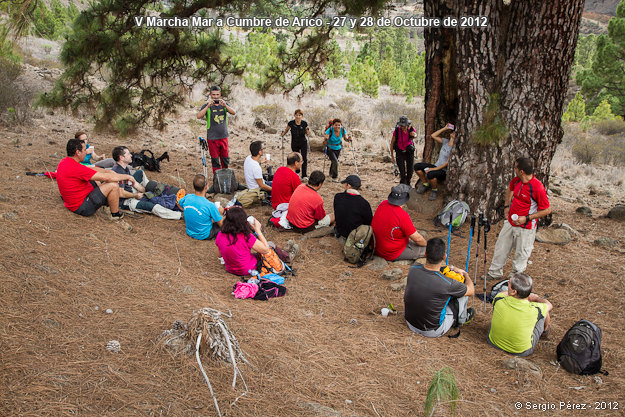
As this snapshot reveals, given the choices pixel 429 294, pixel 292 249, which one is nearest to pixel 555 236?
pixel 429 294

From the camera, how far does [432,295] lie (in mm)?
4250

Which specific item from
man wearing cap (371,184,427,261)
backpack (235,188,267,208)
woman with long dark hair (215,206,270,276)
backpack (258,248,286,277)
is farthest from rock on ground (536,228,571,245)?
backpack (235,188,267,208)

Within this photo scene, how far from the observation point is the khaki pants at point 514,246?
5.46 metres

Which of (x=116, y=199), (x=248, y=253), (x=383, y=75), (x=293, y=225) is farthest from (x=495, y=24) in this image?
(x=383, y=75)

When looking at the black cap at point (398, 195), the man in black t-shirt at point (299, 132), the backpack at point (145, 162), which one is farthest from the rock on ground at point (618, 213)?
the backpack at point (145, 162)

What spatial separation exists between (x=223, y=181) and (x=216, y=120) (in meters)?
1.28

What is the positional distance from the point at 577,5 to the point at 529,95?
134cm

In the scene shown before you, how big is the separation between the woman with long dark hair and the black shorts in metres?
2.22

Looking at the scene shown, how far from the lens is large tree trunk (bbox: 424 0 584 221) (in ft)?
20.6

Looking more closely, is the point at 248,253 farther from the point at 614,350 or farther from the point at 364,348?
the point at 614,350

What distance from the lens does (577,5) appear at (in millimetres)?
6172

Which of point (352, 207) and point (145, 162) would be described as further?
point (145, 162)

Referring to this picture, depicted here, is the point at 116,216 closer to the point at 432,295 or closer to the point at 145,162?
the point at 145,162

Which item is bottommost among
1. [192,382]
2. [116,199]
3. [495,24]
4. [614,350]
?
[614,350]
